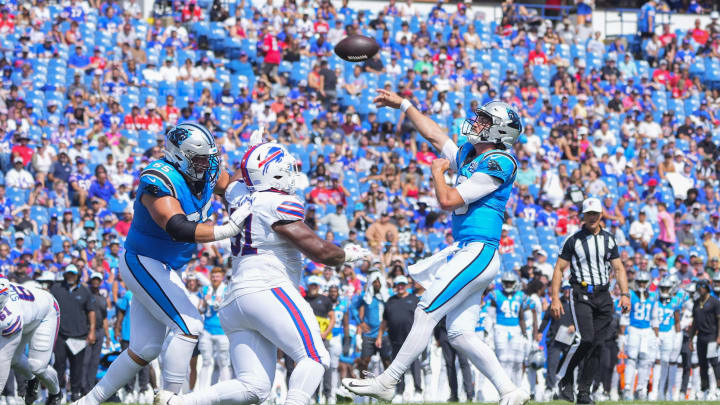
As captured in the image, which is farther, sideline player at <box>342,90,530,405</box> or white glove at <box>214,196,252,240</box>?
sideline player at <box>342,90,530,405</box>

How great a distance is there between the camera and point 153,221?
6773 millimetres

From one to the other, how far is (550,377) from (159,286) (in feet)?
25.0

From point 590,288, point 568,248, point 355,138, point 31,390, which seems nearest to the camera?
point 31,390

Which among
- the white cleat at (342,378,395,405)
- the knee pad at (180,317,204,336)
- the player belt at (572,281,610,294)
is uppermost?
the knee pad at (180,317,204,336)

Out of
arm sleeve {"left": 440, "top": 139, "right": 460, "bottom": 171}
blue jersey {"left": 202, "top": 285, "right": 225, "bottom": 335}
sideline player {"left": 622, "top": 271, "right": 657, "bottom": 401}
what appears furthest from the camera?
sideline player {"left": 622, "top": 271, "right": 657, "bottom": 401}

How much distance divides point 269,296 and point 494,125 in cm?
207

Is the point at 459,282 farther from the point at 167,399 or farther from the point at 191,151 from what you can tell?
the point at 167,399

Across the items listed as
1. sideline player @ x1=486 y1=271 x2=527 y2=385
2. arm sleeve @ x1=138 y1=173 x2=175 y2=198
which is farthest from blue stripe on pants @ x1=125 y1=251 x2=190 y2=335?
sideline player @ x1=486 y1=271 x2=527 y2=385

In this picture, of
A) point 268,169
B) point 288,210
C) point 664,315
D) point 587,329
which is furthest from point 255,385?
point 664,315

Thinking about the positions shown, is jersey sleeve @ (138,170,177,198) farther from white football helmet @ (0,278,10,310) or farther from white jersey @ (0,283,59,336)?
→ white jersey @ (0,283,59,336)

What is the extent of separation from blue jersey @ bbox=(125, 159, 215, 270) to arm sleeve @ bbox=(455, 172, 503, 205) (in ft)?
5.16

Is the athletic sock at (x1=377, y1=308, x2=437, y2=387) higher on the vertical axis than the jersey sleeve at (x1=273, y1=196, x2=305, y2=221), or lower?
lower

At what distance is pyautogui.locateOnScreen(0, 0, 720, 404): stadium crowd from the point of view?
1338cm

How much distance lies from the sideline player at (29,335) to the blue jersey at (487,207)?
3463mm
